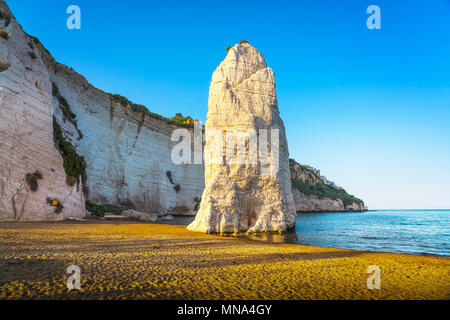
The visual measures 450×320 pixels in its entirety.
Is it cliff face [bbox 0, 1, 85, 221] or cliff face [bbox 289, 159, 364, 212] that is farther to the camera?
cliff face [bbox 289, 159, 364, 212]

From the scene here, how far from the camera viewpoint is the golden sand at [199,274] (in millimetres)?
3475

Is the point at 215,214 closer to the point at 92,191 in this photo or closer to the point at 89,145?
the point at 92,191

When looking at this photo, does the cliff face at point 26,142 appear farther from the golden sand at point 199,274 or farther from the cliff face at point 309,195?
the cliff face at point 309,195

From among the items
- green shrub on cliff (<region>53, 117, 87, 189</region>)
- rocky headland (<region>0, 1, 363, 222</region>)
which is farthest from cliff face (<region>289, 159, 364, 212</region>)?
green shrub on cliff (<region>53, 117, 87, 189</region>)

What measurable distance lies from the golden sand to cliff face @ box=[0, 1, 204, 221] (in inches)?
291

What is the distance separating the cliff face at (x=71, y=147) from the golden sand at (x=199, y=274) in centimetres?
740

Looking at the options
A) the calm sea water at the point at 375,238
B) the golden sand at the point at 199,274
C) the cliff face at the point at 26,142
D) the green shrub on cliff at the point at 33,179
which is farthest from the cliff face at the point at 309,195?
the golden sand at the point at 199,274

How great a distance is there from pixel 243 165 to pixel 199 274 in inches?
358

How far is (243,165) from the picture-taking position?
43.4 feet

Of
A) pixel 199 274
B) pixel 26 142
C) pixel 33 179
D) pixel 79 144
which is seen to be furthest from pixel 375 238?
pixel 79 144

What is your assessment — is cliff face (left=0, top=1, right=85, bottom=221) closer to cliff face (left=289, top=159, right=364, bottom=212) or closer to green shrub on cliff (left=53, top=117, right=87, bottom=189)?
green shrub on cliff (left=53, top=117, right=87, bottom=189)

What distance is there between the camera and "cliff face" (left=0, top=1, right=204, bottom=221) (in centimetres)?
1228
